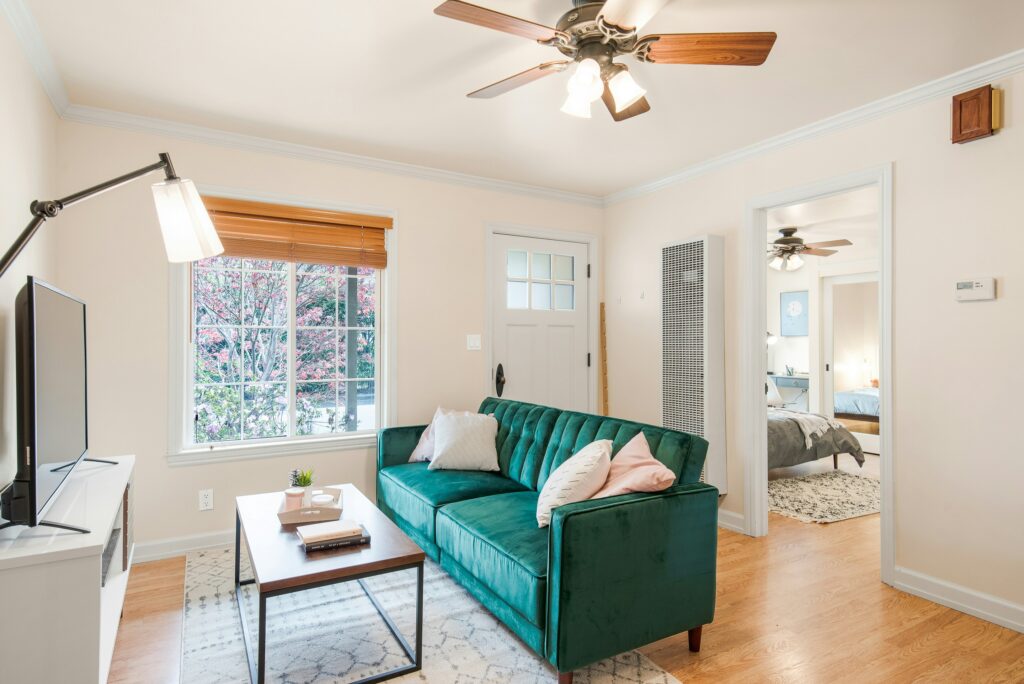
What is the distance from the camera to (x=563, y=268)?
15.6 feet

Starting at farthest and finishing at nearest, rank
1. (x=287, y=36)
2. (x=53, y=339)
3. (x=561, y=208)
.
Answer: (x=561, y=208) → (x=287, y=36) → (x=53, y=339)

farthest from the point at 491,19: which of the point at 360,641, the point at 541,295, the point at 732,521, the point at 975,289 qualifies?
the point at 732,521

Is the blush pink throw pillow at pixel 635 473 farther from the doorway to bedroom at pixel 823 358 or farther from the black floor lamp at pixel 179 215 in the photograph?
the black floor lamp at pixel 179 215

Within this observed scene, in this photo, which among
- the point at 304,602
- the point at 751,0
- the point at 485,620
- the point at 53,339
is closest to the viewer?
the point at 53,339

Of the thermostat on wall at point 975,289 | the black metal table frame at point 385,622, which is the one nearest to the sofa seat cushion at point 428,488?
the black metal table frame at point 385,622

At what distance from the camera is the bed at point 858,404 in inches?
265

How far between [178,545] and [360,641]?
5.29 ft

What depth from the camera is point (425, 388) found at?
4043 millimetres

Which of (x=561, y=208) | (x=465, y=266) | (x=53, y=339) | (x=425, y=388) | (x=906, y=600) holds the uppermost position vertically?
(x=561, y=208)

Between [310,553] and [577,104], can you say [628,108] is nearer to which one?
[577,104]

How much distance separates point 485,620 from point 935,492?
2.29 m

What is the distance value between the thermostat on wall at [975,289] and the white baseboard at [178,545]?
13.7ft

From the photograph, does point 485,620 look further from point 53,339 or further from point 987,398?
point 987,398

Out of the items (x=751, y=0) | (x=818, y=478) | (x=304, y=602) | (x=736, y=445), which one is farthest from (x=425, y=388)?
(x=818, y=478)
